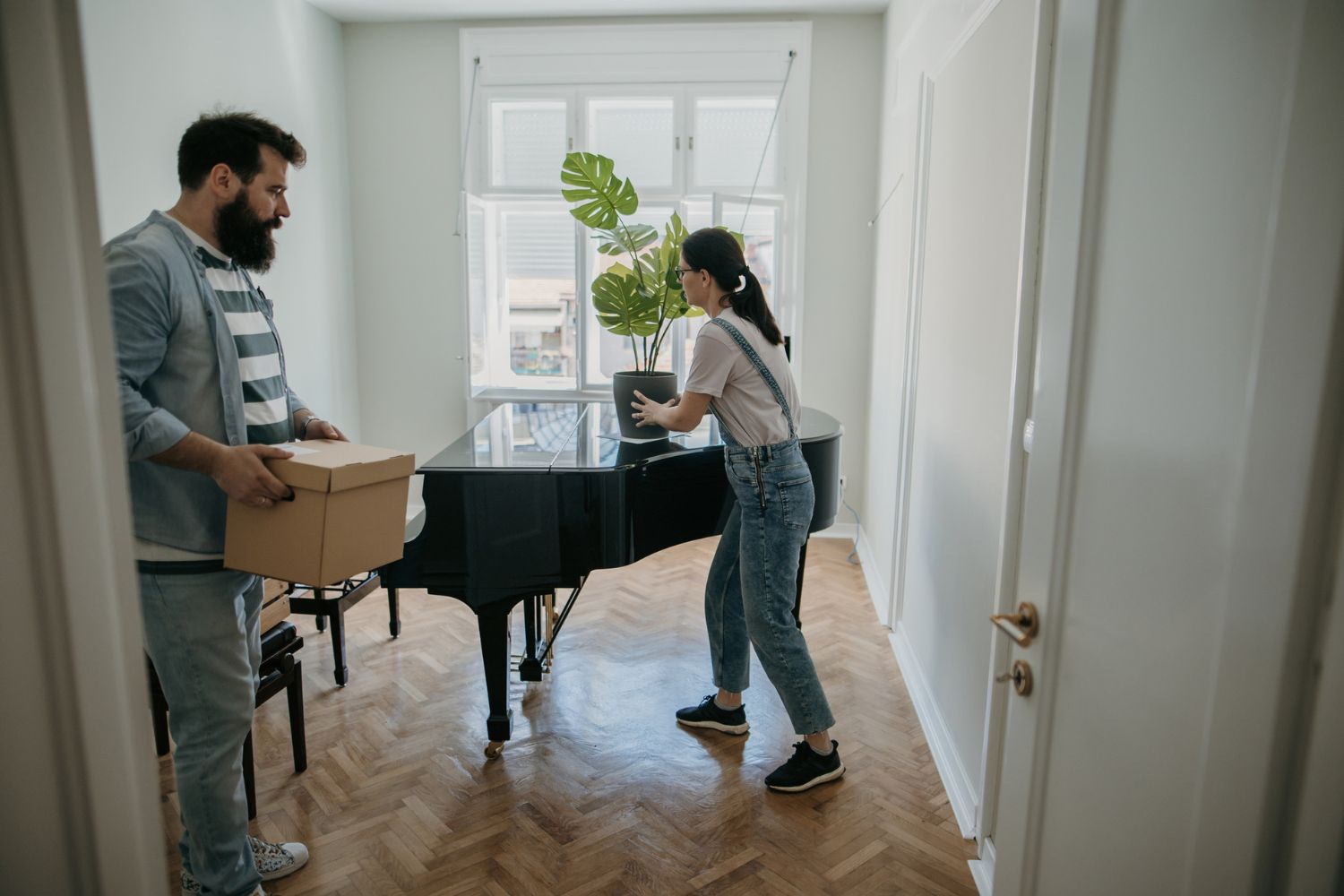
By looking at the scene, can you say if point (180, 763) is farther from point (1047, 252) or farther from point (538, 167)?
point (538, 167)

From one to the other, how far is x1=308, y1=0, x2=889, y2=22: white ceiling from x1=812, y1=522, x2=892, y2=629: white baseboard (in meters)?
2.99

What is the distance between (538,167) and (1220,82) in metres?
4.71

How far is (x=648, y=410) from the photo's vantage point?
260cm

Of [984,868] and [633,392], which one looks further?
[633,392]

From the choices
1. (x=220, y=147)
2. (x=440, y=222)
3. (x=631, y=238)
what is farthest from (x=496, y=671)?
(x=440, y=222)

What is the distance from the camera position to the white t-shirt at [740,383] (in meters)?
2.29

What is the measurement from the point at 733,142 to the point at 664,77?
556mm

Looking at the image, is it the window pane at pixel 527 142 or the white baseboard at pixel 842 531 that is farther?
the white baseboard at pixel 842 531

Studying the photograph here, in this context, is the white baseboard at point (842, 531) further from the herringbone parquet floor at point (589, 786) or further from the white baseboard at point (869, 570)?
the herringbone parquet floor at point (589, 786)

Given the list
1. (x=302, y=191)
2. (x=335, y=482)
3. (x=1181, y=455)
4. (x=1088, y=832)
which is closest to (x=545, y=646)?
(x=335, y=482)

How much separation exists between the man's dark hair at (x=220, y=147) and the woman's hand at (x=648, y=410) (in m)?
1.24

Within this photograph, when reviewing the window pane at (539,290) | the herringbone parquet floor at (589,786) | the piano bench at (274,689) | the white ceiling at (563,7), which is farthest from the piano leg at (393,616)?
the white ceiling at (563,7)

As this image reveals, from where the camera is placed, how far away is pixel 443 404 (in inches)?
210

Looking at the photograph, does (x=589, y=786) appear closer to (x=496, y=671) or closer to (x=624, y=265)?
(x=496, y=671)
